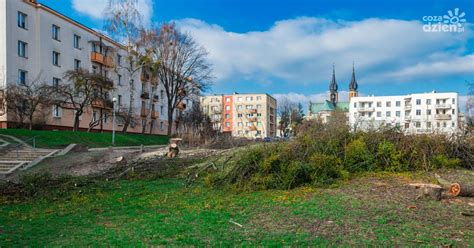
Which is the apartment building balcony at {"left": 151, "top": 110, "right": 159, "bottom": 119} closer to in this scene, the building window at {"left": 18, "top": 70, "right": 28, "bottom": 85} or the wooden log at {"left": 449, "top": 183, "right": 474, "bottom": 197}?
the building window at {"left": 18, "top": 70, "right": 28, "bottom": 85}

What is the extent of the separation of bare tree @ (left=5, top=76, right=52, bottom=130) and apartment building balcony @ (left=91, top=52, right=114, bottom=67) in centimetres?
1184

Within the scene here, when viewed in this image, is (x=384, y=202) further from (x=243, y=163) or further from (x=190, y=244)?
(x=190, y=244)

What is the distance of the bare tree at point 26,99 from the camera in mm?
26897

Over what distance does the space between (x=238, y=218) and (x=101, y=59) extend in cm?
3979

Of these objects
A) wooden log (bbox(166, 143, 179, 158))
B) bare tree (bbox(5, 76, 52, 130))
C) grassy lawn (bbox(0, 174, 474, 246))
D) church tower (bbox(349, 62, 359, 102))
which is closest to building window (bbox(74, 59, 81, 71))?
bare tree (bbox(5, 76, 52, 130))

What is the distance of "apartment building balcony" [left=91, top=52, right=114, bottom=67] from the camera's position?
41.3 meters

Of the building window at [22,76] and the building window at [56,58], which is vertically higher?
the building window at [56,58]

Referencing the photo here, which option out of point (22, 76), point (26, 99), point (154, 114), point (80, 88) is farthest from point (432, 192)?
point (154, 114)

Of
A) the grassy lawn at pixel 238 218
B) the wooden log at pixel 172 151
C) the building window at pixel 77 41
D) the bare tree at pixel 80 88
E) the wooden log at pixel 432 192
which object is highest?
the building window at pixel 77 41

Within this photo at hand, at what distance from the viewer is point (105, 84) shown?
33438mm

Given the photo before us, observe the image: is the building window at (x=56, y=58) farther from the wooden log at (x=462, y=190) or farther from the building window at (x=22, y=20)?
the wooden log at (x=462, y=190)

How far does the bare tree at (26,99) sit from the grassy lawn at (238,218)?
2106 centimetres

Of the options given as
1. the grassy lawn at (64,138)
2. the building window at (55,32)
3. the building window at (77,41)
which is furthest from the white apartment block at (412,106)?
the building window at (55,32)

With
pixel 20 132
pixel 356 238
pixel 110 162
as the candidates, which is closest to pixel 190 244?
pixel 356 238
